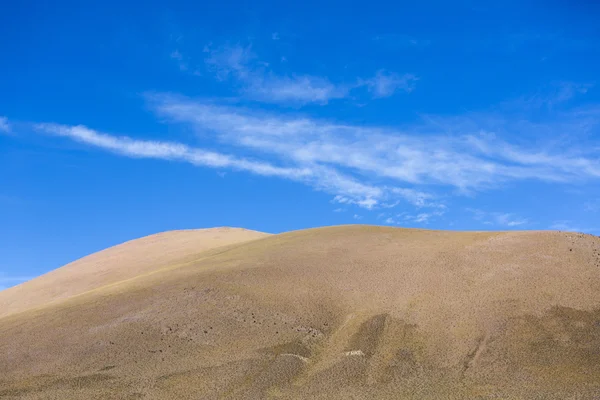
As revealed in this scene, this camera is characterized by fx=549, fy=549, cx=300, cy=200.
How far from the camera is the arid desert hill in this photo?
27.1 m

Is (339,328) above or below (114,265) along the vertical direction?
below

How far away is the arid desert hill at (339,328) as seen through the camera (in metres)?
27.1

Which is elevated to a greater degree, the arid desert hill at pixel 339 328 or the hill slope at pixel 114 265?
the hill slope at pixel 114 265

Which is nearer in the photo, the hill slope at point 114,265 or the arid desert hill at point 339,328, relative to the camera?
the arid desert hill at point 339,328

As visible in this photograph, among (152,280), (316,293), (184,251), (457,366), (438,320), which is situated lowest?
(457,366)

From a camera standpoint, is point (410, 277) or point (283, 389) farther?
point (410, 277)

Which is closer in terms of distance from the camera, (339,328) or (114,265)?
(339,328)

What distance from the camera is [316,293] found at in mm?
36812

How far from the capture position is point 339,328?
32781mm

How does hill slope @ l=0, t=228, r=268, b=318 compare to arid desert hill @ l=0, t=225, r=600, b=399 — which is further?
hill slope @ l=0, t=228, r=268, b=318

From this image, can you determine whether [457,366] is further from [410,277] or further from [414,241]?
[414,241]

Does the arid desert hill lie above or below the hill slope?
below

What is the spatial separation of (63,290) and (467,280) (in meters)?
42.6

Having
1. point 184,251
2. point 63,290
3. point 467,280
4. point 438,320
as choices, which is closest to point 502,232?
point 467,280
